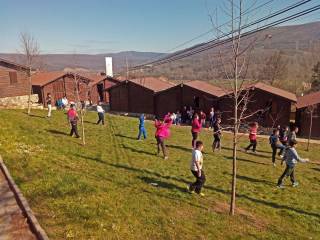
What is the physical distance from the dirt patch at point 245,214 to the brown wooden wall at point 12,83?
28.4 m

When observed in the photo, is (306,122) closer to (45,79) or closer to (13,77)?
(13,77)

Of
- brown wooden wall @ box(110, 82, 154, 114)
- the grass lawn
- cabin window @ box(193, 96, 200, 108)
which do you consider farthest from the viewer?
brown wooden wall @ box(110, 82, 154, 114)

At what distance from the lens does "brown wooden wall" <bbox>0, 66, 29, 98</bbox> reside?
104 ft

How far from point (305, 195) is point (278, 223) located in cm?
311

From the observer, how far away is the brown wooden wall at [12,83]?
31.7 meters

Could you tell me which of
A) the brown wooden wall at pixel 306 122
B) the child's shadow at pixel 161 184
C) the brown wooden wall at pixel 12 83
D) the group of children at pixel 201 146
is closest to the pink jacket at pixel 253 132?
the group of children at pixel 201 146

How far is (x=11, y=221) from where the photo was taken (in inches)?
275

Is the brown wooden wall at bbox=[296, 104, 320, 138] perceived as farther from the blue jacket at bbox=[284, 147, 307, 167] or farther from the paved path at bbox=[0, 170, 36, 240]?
the paved path at bbox=[0, 170, 36, 240]

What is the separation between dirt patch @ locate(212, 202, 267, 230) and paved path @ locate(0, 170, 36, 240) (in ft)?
16.8

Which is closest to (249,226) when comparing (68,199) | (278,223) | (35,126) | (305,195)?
(278,223)

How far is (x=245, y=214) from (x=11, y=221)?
6.21 m

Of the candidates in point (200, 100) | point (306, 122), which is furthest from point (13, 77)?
point (306, 122)

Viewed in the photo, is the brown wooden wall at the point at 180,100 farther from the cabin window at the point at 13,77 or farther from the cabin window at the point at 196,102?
the cabin window at the point at 13,77

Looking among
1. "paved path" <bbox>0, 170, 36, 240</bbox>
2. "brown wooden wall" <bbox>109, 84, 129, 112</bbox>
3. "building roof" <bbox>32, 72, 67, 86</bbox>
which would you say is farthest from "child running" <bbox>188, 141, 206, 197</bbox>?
"building roof" <bbox>32, 72, 67, 86</bbox>
